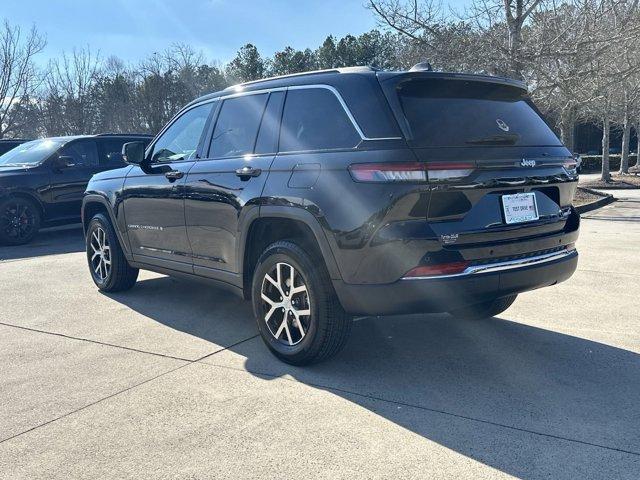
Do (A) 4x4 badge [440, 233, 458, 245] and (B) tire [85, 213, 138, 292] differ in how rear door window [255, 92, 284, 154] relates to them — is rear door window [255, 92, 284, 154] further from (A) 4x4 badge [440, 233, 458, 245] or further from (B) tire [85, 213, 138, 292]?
(B) tire [85, 213, 138, 292]

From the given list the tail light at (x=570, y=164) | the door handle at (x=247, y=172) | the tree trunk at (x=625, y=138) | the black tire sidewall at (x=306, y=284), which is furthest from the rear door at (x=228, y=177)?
the tree trunk at (x=625, y=138)

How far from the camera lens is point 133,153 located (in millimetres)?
5316

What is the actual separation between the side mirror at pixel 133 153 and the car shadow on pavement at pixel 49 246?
4636 mm

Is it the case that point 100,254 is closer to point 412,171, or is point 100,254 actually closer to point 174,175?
point 174,175

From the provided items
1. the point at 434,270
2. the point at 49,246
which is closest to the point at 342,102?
the point at 434,270

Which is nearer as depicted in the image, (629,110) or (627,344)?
(627,344)

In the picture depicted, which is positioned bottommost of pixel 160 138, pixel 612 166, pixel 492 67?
pixel 612 166

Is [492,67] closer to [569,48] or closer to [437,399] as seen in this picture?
[569,48]

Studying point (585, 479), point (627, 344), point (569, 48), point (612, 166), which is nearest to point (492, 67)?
point (569, 48)

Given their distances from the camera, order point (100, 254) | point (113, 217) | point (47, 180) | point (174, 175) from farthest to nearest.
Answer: point (47, 180), point (100, 254), point (113, 217), point (174, 175)

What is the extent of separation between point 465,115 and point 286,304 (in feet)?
5.53

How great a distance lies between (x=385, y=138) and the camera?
341cm

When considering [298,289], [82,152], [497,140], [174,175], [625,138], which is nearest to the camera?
[497,140]

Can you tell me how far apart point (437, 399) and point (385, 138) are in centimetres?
155
